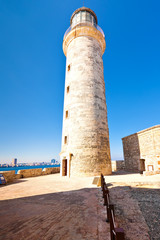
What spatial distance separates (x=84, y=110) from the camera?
40.4ft

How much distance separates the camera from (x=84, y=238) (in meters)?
2.44

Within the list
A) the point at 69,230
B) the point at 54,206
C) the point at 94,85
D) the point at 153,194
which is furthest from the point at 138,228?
the point at 94,85

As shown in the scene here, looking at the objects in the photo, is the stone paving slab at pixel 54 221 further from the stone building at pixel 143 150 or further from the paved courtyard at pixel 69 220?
the stone building at pixel 143 150

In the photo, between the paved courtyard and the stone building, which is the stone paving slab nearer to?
the paved courtyard

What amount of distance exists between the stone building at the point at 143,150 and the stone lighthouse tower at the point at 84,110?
15.5 feet

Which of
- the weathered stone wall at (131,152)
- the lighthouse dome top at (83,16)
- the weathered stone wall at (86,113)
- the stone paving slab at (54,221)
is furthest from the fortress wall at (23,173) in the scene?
the lighthouse dome top at (83,16)

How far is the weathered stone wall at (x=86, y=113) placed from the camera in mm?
11164

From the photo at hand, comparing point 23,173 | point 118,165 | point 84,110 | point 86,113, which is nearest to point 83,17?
point 84,110

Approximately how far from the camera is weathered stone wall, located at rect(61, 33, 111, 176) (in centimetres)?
1116

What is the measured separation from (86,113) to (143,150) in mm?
8280

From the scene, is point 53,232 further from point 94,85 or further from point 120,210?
point 94,85

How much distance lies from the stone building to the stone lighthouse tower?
15.5ft

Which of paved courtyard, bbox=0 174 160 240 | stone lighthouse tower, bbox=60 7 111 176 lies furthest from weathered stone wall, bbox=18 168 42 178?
paved courtyard, bbox=0 174 160 240

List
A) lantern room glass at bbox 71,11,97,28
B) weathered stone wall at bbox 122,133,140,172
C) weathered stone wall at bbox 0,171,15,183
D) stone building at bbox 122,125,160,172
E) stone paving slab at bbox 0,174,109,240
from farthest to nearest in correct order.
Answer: lantern room glass at bbox 71,11,97,28, weathered stone wall at bbox 122,133,140,172, stone building at bbox 122,125,160,172, weathered stone wall at bbox 0,171,15,183, stone paving slab at bbox 0,174,109,240
